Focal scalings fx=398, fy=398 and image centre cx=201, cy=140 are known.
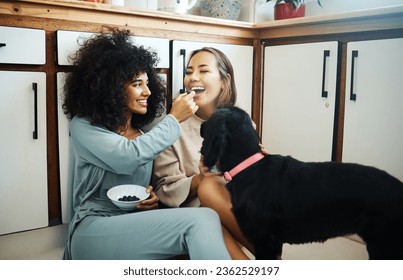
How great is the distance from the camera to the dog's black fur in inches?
27.0

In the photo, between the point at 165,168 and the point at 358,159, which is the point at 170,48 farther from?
the point at 358,159

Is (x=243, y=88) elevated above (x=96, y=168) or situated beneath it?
elevated above

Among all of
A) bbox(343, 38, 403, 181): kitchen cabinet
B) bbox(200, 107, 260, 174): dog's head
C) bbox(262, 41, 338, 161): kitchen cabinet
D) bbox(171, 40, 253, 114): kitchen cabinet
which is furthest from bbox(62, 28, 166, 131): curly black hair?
bbox(343, 38, 403, 181): kitchen cabinet

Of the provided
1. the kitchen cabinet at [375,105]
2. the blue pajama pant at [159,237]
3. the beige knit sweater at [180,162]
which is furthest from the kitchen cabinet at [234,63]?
the blue pajama pant at [159,237]

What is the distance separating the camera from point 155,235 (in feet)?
2.31

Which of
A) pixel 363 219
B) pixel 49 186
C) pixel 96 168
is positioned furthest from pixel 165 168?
pixel 363 219

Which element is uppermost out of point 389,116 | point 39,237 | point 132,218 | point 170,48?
point 170,48

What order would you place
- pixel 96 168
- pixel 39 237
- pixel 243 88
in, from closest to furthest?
pixel 96 168
pixel 39 237
pixel 243 88

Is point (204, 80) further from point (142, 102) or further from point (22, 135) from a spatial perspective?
point (22, 135)

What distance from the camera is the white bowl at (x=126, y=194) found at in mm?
804

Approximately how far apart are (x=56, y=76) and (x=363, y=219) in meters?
0.72

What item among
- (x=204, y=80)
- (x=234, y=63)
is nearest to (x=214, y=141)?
(x=204, y=80)

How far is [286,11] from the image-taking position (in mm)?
1106

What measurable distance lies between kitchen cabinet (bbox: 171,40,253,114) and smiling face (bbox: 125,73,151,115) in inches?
5.0
